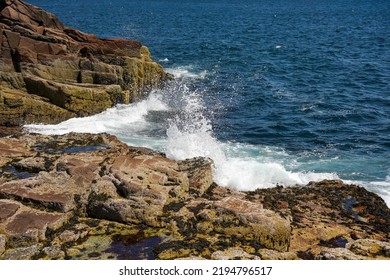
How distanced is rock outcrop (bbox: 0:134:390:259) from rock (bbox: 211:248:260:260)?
0.03 metres

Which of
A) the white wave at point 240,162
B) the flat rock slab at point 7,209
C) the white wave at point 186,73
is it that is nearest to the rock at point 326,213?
the white wave at point 240,162

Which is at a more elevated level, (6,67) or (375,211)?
(6,67)

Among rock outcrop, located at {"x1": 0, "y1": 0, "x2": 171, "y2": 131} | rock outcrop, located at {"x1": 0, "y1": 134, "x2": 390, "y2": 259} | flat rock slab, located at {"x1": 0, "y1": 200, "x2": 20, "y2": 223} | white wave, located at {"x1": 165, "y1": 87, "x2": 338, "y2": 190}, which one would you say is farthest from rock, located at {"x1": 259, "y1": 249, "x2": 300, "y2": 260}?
rock outcrop, located at {"x1": 0, "y1": 0, "x2": 171, "y2": 131}

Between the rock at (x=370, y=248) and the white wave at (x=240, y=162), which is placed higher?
the rock at (x=370, y=248)

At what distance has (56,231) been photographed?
11.9 metres

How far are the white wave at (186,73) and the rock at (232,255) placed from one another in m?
34.8

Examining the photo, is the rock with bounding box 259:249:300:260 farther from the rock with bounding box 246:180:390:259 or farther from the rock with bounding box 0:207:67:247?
the rock with bounding box 0:207:67:247

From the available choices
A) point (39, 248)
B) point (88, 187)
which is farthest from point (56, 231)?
point (88, 187)

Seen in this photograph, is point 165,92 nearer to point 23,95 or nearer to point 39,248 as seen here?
point 23,95

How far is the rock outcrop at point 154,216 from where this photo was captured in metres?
11.3

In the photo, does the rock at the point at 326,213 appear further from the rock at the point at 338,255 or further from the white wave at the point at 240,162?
the white wave at the point at 240,162

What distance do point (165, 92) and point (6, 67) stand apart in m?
14.6

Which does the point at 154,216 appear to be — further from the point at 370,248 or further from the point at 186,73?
the point at 186,73

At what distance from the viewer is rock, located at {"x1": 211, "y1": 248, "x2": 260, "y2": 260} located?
1080 centimetres
